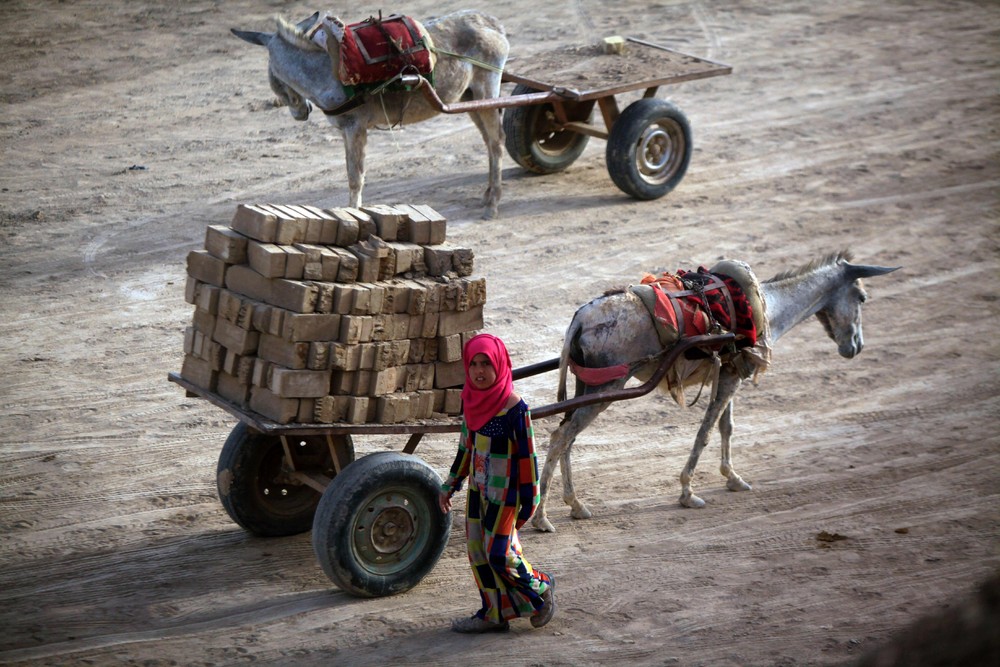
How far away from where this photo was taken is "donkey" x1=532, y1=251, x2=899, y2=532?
7617 mm

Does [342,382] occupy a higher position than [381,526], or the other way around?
[342,382]

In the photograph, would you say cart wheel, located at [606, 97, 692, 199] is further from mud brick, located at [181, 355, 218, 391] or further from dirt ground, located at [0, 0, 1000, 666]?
mud brick, located at [181, 355, 218, 391]

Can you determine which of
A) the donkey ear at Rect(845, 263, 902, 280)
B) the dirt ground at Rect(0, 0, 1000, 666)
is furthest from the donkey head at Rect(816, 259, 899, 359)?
the dirt ground at Rect(0, 0, 1000, 666)

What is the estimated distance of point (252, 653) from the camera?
20.0 ft

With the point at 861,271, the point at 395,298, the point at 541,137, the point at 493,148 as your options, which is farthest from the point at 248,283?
the point at 541,137

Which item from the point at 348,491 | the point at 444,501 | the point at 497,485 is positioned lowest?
the point at 444,501

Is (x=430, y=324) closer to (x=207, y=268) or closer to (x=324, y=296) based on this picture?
(x=324, y=296)

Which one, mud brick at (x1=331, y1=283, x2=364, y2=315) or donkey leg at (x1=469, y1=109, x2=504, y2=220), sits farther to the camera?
donkey leg at (x1=469, y1=109, x2=504, y2=220)

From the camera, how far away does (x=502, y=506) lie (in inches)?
242

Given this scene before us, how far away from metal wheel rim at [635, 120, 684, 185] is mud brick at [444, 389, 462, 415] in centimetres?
782

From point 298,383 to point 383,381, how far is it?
507 mm

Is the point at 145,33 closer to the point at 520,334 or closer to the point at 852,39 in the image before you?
the point at 520,334

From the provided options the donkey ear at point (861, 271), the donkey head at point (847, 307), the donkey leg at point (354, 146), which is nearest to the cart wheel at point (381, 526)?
the donkey head at point (847, 307)

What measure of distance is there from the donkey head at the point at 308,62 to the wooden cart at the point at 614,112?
2.48m
